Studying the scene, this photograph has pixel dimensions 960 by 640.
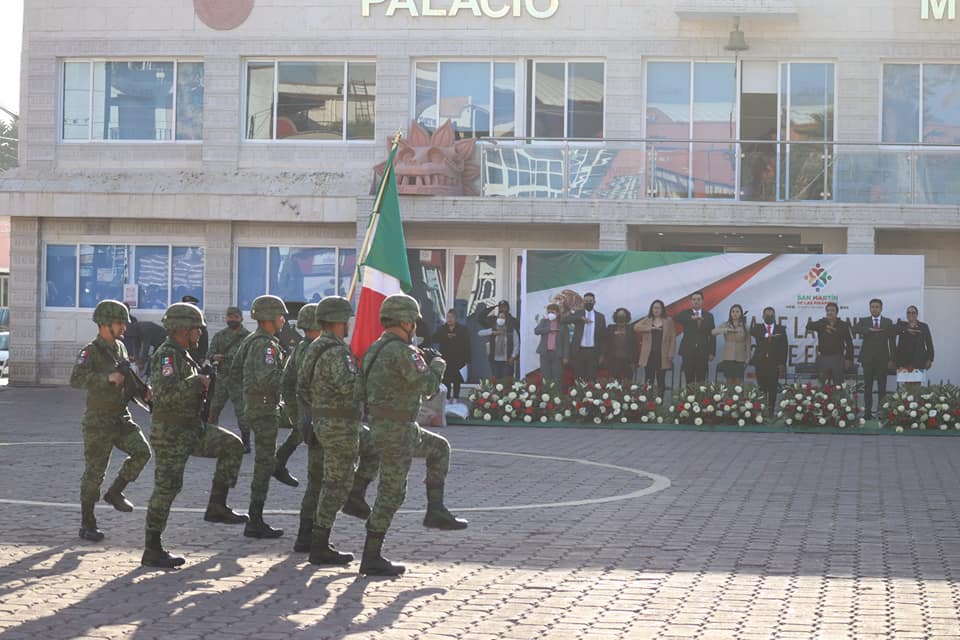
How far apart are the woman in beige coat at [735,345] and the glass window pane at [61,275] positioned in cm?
1506

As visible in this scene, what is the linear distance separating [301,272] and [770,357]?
37.7ft

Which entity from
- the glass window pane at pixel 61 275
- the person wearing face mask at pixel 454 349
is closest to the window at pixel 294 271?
the glass window pane at pixel 61 275

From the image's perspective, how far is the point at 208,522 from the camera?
38.9 feet

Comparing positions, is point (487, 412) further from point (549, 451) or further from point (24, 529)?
point (24, 529)

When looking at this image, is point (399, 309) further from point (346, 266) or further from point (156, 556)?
point (346, 266)

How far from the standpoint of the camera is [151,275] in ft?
106

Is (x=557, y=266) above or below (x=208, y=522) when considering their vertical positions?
above

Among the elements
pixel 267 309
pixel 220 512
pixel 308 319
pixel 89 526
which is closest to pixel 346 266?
pixel 308 319

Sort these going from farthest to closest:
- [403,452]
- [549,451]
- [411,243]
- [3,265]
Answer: [3,265], [411,243], [549,451], [403,452]

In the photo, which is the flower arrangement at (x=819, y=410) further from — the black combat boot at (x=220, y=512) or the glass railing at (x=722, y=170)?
the black combat boot at (x=220, y=512)

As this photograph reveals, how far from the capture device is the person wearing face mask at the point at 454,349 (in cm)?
2627

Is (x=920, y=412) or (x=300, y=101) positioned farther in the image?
(x=300, y=101)

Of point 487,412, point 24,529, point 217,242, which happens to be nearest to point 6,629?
point 24,529

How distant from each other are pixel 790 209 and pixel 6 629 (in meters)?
22.4
